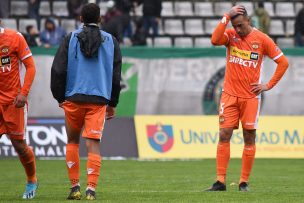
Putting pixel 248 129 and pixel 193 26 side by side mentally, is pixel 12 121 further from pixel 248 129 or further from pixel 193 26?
pixel 193 26

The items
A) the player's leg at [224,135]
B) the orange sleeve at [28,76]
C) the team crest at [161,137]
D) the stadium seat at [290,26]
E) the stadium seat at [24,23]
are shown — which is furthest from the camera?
the stadium seat at [290,26]

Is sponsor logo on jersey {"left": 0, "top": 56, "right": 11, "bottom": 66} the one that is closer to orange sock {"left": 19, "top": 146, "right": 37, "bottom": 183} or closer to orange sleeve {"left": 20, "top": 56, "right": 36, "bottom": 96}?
orange sleeve {"left": 20, "top": 56, "right": 36, "bottom": 96}

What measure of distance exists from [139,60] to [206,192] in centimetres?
1044

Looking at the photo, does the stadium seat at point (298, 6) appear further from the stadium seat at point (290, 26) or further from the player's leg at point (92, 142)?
the player's leg at point (92, 142)

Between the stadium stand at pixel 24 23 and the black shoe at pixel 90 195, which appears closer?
the black shoe at pixel 90 195

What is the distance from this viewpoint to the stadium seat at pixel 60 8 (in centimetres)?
2899

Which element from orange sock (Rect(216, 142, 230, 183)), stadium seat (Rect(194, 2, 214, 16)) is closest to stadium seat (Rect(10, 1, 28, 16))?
stadium seat (Rect(194, 2, 214, 16))

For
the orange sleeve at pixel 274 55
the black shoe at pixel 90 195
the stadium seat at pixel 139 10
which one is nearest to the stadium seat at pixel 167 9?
the stadium seat at pixel 139 10

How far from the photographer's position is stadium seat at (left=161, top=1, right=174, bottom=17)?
98.3 ft

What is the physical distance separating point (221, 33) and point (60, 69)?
2.61 metres

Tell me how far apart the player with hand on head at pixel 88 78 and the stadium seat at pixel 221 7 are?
19.3 m

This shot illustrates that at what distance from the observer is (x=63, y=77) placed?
36.9ft

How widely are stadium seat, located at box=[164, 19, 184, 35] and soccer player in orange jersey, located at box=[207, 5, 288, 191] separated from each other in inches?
631

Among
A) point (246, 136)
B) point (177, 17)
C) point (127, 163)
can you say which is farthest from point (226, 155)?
point (177, 17)
